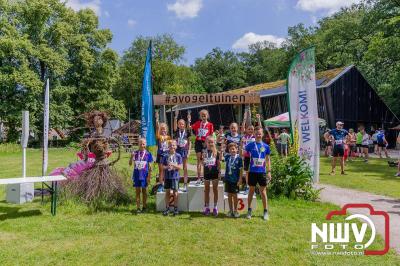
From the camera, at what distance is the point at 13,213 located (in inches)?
306

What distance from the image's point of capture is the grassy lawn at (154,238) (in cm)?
519

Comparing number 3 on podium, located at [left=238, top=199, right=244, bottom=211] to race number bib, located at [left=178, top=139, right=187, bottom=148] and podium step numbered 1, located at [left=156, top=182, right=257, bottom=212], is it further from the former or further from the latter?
race number bib, located at [left=178, top=139, right=187, bottom=148]

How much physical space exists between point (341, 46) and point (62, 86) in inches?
1059

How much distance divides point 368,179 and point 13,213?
10.8 m

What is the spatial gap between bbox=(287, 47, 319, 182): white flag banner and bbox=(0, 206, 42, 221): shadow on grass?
6.52 meters

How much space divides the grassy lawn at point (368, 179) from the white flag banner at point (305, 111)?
220cm

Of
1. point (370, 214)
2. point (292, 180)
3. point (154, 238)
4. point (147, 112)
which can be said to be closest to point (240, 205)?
point (292, 180)

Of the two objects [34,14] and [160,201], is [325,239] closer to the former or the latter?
[160,201]

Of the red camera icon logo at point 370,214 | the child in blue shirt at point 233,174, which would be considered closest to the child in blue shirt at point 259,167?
the child in blue shirt at point 233,174

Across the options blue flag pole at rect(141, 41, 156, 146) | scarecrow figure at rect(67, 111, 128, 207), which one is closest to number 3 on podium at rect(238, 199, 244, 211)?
blue flag pole at rect(141, 41, 156, 146)

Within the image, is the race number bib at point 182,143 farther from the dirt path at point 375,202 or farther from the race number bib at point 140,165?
the dirt path at point 375,202

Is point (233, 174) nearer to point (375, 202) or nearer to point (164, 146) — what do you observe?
point (164, 146)

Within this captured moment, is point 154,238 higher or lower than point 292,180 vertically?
lower

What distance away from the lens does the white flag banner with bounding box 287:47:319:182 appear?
9844 mm
